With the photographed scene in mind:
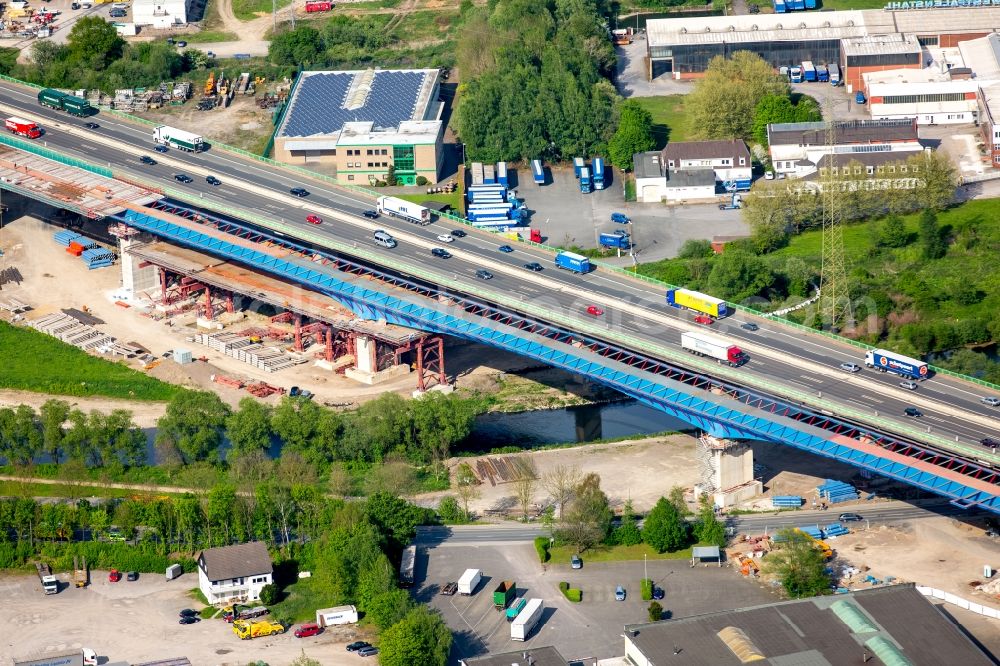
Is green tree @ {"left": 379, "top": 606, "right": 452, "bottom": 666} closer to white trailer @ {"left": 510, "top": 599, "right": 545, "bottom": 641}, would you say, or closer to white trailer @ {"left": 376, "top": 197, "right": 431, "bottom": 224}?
white trailer @ {"left": 510, "top": 599, "right": 545, "bottom": 641}

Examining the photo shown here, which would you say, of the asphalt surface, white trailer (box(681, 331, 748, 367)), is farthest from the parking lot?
white trailer (box(681, 331, 748, 367))

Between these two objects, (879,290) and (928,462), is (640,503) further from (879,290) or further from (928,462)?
(879,290)

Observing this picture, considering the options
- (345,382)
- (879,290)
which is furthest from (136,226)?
(879,290)

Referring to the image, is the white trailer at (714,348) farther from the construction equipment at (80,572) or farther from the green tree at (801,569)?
the construction equipment at (80,572)

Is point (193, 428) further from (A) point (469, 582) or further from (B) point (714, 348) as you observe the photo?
(B) point (714, 348)

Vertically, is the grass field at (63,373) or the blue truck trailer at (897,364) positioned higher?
the blue truck trailer at (897,364)

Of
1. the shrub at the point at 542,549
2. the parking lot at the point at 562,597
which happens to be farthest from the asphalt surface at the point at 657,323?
the shrub at the point at 542,549

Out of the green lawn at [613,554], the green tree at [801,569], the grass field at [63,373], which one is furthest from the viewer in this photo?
the grass field at [63,373]
